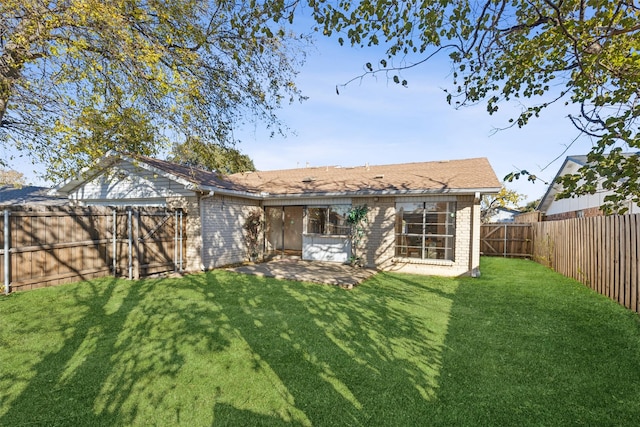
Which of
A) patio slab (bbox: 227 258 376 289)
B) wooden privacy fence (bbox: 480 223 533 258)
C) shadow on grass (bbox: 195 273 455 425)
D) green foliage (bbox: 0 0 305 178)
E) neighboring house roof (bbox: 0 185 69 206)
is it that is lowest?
patio slab (bbox: 227 258 376 289)

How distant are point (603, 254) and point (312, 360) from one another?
775 centimetres

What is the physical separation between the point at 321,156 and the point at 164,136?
13761 mm

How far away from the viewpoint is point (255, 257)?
43.5ft

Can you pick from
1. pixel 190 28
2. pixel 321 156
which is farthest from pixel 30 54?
pixel 321 156

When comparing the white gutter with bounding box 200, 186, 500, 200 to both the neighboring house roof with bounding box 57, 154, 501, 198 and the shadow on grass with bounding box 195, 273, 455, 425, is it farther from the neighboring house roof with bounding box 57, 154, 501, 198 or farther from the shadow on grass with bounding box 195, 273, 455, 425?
the shadow on grass with bounding box 195, 273, 455, 425

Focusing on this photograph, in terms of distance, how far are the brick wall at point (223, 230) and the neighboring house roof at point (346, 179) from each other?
617 millimetres

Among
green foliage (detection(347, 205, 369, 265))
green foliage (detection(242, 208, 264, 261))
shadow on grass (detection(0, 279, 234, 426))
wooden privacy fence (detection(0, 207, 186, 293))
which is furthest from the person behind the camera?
green foliage (detection(242, 208, 264, 261))

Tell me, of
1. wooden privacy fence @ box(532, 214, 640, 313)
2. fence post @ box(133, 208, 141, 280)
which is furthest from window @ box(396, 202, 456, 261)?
fence post @ box(133, 208, 141, 280)

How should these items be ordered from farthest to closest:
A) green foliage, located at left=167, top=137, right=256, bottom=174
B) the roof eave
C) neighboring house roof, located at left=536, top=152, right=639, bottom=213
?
neighboring house roof, located at left=536, top=152, right=639, bottom=213, the roof eave, green foliage, located at left=167, top=137, right=256, bottom=174

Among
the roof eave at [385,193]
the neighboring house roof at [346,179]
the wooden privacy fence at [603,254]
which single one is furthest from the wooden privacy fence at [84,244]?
the wooden privacy fence at [603,254]

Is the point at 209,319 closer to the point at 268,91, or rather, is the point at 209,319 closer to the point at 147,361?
the point at 147,361

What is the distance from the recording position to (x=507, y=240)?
16.5 metres

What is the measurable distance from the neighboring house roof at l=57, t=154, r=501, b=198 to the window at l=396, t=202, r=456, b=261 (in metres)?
0.74

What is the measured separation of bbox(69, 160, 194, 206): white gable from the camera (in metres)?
11.0
